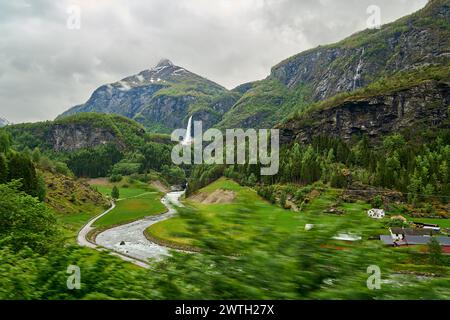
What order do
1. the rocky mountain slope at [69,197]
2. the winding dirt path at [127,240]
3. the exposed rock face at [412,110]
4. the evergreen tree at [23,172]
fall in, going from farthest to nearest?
the exposed rock face at [412,110] < the rocky mountain slope at [69,197] < the evergreen tree at [23,172] < the winding dirt path at [127,240]

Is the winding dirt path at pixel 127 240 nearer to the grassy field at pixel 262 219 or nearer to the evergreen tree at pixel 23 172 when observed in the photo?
the evergreen tree at pixel 23 172

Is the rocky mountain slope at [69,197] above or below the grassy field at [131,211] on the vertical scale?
above

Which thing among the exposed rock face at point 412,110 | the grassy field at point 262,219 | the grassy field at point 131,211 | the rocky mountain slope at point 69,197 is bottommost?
the grassy field at point 131,211

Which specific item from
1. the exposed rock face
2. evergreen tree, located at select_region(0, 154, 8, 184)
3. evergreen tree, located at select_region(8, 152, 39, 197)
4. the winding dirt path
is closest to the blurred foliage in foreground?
the winding dirt path

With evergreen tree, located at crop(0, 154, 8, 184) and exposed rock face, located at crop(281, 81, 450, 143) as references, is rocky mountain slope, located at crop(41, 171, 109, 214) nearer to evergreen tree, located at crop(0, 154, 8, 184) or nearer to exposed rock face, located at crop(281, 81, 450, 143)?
evergreen tree, located at crop(0, 154, 8, 184)

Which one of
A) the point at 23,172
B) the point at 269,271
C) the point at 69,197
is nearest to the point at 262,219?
the point at 269,271

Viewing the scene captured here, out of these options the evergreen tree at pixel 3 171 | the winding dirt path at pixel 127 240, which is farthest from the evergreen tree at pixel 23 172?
the winding dirt path at pixel 127 240

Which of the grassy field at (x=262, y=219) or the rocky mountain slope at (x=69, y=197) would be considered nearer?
the grassy field at (x=262, y=219)

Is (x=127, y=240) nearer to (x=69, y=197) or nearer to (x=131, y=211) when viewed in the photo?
(x=131, y=211)

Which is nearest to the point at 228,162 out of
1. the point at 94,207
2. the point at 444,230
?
the point at 94,207
